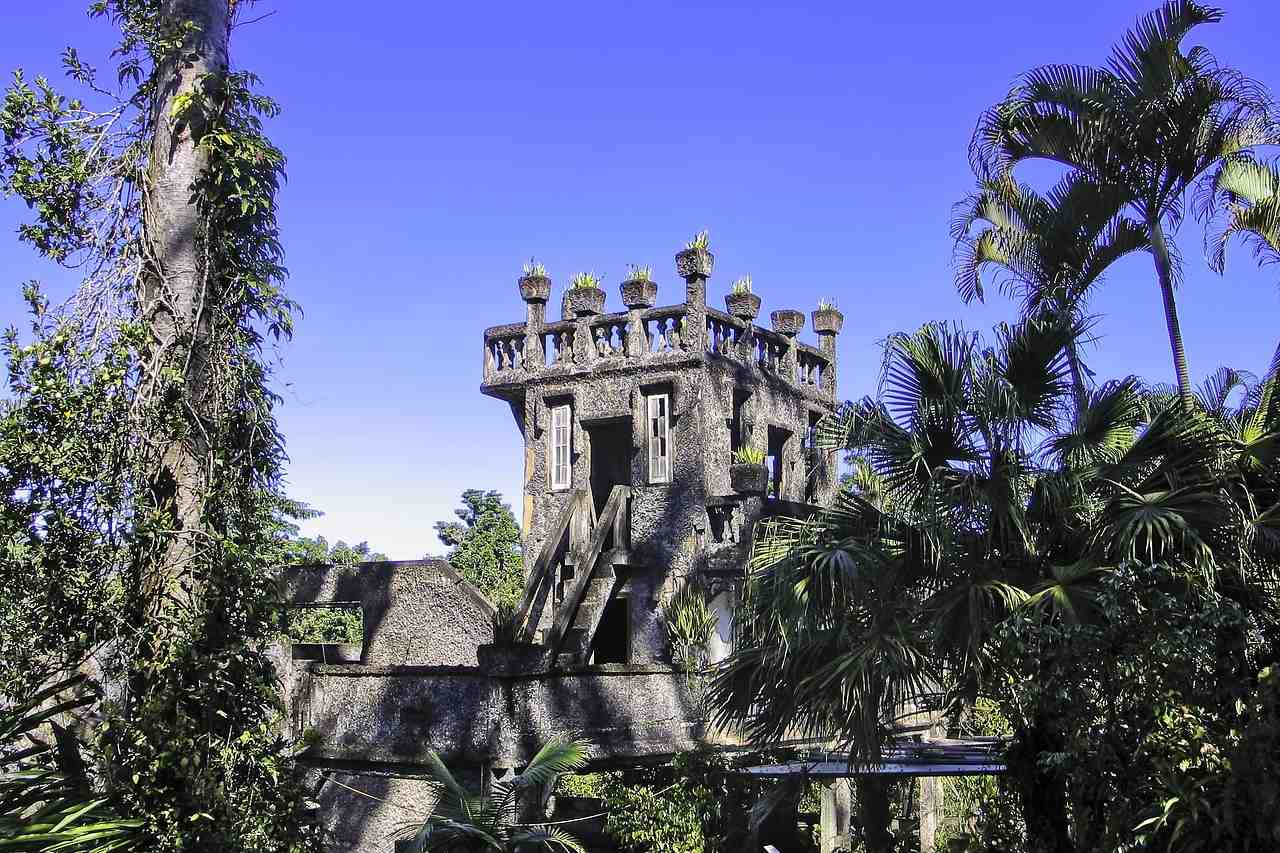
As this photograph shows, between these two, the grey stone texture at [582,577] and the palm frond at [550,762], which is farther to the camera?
the grey stone texture at [582,577]

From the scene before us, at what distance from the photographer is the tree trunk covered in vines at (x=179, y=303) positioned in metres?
9.34

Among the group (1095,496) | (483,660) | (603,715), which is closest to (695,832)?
(603,715)

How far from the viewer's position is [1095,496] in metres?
11.3

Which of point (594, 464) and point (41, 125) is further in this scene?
point (594, 464)

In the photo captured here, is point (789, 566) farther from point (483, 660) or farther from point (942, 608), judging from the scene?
point (483, 660)

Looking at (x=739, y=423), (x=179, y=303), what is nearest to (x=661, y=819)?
(x=739, y=423)

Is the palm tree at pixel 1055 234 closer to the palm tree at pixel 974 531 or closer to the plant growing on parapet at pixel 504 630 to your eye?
the palm tree at pixel 974 531

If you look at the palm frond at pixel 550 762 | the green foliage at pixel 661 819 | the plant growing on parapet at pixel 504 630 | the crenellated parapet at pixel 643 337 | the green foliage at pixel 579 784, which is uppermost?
the crenellated parapet at pixel 643 337

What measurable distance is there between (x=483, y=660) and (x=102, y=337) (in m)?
7.35

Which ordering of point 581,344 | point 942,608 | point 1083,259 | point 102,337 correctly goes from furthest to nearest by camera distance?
point 581,344
point 1083,259
point 942,608
point 102,337

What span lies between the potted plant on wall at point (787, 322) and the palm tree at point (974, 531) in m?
10.8

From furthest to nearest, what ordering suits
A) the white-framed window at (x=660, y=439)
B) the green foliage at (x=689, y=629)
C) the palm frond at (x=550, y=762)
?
the white-framed window at (x=660, y=439)
the green foliage at (x=689, y=629)
the palm frond at (x=550, y=762)

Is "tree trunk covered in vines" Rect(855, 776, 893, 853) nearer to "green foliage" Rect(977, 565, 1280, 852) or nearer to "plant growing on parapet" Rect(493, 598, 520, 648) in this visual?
"plant growing on parapet" Rect(493, 598, 520, 648)

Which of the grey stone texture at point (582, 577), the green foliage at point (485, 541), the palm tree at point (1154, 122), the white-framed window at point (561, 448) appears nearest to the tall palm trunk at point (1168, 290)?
the palm tree at point (1154, 122)
